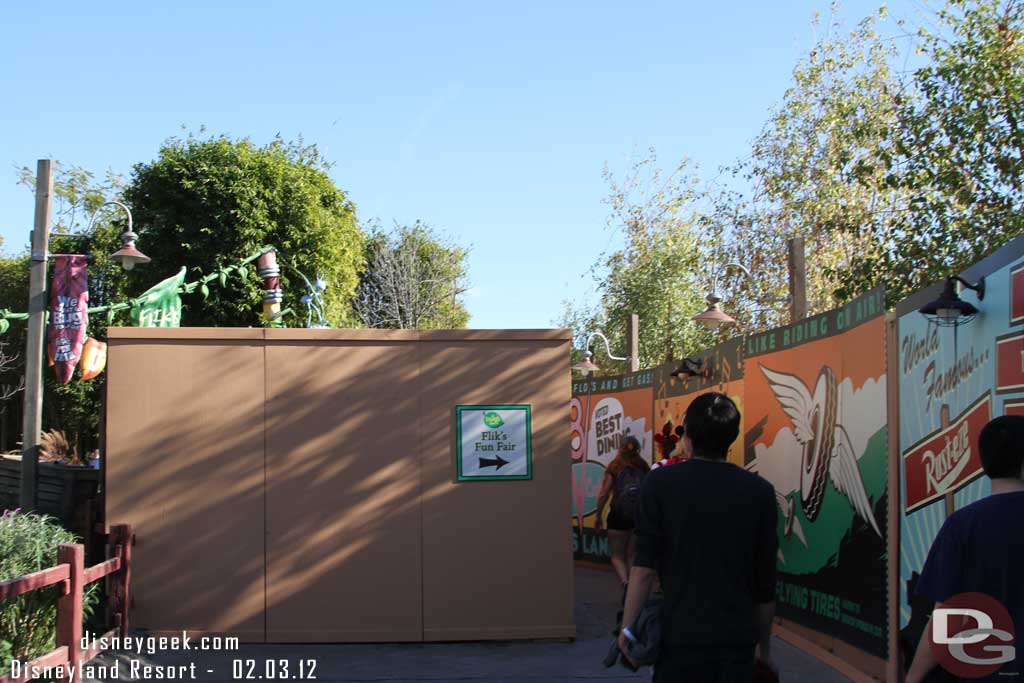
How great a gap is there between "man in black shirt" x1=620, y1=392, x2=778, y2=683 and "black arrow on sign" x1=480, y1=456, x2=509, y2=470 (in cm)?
550

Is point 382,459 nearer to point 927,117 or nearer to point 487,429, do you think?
point 487,429

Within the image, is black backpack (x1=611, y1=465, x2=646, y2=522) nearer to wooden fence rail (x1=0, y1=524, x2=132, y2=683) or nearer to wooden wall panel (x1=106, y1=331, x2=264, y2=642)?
wooden wall panel (x1=106, y1=331, x2=264, y2=642)

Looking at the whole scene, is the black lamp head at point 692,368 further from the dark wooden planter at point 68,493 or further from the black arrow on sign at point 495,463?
the dark wooden planter at point 68,493

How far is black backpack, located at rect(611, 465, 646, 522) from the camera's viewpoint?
1087 centimetres

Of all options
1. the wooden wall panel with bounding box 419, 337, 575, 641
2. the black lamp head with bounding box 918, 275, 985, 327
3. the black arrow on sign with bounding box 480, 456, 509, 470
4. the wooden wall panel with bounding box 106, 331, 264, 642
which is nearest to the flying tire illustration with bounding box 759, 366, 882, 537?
the black lamp head with bounding box 918, 275, 985, 327

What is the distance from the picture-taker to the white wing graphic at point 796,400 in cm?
938

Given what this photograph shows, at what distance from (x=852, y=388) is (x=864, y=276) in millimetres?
8167

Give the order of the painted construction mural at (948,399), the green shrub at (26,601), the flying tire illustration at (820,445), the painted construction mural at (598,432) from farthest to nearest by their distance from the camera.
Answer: the painted construction mural at (598,432) < the flying tire illustration at (820,445) < the green shrub at (26,601) < the painted construction mural at (948,399)

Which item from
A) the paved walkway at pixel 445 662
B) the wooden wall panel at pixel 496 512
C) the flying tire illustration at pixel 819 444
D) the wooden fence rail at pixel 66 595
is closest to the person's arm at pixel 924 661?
the paved walkway at pixel 445 662

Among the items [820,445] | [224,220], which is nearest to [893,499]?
[820,445]

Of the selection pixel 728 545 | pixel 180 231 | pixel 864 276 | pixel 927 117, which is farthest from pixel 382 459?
pixel 180 231

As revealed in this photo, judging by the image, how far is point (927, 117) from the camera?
15406 mm

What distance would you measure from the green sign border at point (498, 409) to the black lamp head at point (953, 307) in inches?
157

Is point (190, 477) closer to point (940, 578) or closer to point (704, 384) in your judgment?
point (704, 384)
